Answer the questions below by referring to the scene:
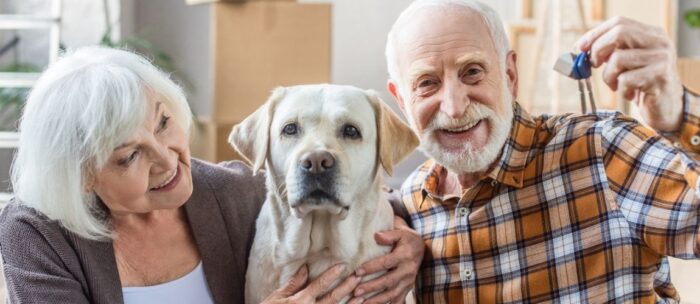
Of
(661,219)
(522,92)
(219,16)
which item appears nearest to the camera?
(661,219)

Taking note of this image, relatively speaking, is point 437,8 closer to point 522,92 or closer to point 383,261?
point 383,261

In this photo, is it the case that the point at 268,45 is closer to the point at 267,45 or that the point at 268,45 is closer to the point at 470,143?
the point at 267,45

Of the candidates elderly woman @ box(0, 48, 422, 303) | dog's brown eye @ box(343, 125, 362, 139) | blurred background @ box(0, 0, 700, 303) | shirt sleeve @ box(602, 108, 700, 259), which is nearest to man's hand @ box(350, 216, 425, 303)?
elderly woman @ box(0, 48, 422, 303)

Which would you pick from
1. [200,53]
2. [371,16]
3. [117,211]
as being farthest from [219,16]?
[117,211]

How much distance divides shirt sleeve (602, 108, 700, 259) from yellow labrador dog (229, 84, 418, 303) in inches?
16.6

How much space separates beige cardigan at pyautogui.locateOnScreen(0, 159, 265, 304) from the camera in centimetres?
166

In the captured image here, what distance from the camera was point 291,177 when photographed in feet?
5.39

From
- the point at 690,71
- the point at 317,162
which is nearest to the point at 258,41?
Result: the point at 690,71

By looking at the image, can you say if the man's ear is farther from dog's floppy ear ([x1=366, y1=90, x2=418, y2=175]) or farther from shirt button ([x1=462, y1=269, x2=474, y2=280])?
shirt button ([x1=462, y1=269, x2=474, y2=280])

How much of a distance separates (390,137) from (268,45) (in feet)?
8.75

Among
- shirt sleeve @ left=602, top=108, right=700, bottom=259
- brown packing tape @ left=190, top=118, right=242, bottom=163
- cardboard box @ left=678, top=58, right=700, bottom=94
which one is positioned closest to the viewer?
shirt sleeve @ left=602, top=108, right=700, bottom=259

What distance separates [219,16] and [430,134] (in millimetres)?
2702

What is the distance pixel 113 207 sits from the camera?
1788mm

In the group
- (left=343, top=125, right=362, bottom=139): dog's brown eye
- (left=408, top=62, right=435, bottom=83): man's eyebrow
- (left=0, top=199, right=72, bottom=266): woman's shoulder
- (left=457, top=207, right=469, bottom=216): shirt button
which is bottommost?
(left=0, top=199, right=72, bottom=266): woman's shoulder
